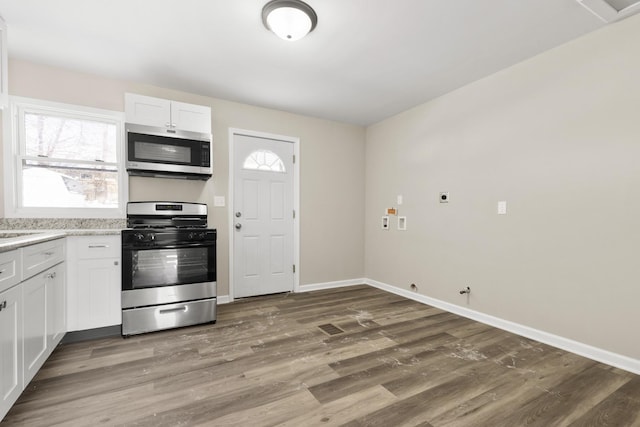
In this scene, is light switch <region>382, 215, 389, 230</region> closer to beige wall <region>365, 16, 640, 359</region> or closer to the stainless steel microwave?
beige wall <region>365, 16, 640, 359</region>

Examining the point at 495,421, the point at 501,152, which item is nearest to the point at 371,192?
the point at 501,152

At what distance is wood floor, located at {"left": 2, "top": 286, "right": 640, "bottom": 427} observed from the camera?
1.59 meters

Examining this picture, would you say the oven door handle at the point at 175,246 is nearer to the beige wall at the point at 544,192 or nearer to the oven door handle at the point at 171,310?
the oven door handle at the point at 171,310

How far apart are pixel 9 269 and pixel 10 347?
41 centimetres

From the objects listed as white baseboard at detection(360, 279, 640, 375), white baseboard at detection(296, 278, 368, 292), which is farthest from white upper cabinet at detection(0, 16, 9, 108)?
white baseboard at detection(360, 279, 640, 375)

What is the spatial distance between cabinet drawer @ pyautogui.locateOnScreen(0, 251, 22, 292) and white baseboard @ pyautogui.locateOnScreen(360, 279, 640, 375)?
12.2 feet

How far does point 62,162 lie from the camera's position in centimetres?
292

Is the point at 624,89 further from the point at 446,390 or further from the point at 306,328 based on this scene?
the point at 306,328

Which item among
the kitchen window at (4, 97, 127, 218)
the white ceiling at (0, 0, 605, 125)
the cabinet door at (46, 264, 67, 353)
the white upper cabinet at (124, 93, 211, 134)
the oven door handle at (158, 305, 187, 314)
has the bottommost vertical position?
the oven door handle at (158, 305, 187, 314)

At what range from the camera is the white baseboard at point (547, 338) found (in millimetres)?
2109

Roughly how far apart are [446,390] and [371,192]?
314cm

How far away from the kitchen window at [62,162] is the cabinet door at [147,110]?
0.38m

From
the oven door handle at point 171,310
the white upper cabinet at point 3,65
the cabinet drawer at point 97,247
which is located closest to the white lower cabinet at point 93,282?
the cabinet drawer at point 97,247

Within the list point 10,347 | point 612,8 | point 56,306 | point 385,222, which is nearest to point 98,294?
point 56,306
